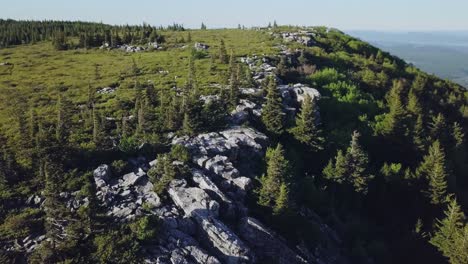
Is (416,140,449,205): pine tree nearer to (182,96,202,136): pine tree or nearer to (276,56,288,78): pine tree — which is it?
(276,56,288,78): pine tree

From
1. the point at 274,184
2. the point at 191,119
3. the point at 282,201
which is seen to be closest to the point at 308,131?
the point at 191,119

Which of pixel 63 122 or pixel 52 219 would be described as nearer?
pixel 52 219

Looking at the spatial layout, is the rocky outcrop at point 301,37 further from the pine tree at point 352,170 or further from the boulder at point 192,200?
the boulder at point 192,200

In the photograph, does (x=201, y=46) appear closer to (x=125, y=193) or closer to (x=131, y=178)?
(x=131, y=178)

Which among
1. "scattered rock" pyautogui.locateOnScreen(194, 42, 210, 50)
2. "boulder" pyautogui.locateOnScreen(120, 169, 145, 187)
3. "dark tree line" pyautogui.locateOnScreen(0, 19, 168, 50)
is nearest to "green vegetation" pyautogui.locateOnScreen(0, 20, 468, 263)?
"boulder" pyautogui.locateOnScreen(120, 169, 145, 187)

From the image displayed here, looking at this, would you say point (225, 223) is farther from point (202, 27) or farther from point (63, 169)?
point (202, 27)

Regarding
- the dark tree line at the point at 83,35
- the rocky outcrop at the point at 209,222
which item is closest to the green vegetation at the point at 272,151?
the rocky outcrop at the point at 209,222
